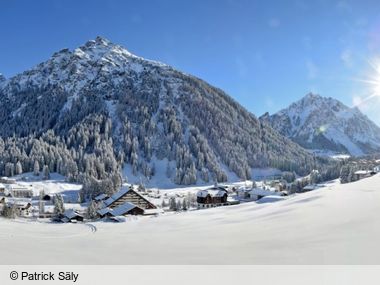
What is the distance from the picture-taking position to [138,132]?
157 meters

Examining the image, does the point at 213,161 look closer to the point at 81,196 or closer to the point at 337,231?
the point at 81,196

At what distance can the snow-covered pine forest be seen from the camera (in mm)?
126000

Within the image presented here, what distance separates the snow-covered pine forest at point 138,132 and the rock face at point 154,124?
441mm

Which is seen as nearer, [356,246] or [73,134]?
[356,246]

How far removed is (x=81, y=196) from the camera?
284 ft

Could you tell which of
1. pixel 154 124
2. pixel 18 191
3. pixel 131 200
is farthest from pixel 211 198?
pixel 154 124

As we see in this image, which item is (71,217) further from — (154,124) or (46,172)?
(154,124)

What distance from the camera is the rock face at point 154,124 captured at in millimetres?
143125

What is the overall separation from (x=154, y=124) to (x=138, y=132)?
8.27 metres

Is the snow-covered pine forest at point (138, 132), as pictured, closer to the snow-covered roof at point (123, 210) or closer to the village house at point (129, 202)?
the village house at point (129, 202)

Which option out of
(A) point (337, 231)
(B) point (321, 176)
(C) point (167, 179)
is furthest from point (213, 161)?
(A) point (337, 231)

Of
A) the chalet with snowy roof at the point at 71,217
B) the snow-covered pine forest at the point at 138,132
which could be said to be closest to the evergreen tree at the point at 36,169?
the snow-covered pine forest at the point at 138,132

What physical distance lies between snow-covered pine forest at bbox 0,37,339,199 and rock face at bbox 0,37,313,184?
0.44 m

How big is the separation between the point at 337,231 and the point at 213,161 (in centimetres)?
13822
